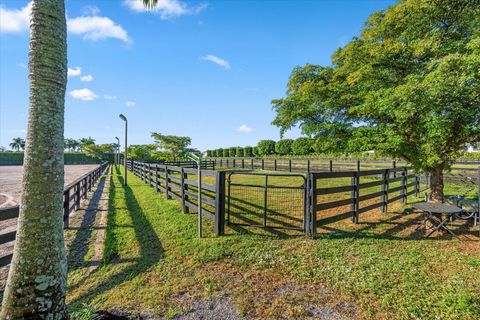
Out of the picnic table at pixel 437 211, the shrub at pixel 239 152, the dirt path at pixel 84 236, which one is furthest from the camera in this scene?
the shrub at pixel 239 152

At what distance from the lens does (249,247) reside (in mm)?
4613

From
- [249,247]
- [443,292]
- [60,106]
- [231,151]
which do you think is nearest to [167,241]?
[249,247]

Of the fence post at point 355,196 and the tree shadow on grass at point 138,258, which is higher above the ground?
the fence post at point 355,196

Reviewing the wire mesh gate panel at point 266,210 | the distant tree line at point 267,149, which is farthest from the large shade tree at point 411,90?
the distant tree line at point 267,149

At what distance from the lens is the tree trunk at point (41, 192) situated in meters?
2.17

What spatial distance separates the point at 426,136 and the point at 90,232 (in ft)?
25.9

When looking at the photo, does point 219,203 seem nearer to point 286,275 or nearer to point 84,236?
point 286,275

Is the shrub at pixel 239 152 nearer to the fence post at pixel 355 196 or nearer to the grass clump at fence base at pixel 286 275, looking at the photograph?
the fence post at pixel 355 196

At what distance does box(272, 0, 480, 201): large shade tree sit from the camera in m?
4.54

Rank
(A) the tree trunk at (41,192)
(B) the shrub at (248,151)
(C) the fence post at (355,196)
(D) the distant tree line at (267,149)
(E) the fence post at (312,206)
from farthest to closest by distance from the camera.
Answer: (B) the shrub at (248,151) < (D) the distant tree line at (267,149) < (C) the fence post at (355,196) < (E) the fence post at (312,206) < (A) the tree trunk at (41,192)

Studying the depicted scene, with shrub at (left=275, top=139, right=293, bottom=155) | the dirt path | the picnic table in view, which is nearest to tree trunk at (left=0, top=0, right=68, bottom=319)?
the dirt path

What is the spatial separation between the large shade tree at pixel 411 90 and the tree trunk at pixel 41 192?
5.45m

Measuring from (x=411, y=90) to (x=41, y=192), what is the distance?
5834mm

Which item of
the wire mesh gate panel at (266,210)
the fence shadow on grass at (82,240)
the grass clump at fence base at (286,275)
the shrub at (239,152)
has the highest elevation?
the shrub at (239,152)
